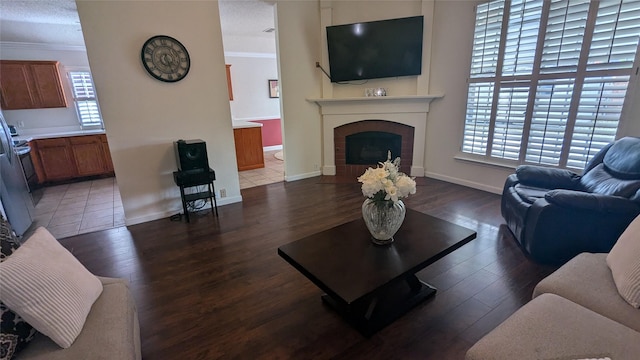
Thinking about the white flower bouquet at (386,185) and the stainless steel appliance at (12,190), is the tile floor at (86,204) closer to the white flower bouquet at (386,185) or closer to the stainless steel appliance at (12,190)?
the stainless steel appliance at (12,190)

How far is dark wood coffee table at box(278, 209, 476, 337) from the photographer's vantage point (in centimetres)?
156

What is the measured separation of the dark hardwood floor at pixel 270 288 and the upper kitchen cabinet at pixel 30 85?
12.5ft

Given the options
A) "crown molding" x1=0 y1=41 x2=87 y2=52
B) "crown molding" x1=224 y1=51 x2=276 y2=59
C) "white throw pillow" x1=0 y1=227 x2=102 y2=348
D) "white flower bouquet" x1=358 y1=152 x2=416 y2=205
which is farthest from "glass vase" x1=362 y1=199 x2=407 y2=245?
"crown molding" x1=224 y1=51 x2=276 y2=59

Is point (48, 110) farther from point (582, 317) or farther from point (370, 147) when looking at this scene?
point (582, 317)

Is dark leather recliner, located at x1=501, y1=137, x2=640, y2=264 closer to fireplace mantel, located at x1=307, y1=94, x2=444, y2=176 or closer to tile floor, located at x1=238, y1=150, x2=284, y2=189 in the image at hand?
fireplace mantel, located at x1=307, y1=94, x2=444, y2=176

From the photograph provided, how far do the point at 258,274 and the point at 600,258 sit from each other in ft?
7.36

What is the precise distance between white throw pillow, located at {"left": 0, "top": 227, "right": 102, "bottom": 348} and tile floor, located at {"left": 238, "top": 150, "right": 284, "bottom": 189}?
356 cm

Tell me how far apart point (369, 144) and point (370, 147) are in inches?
2.2

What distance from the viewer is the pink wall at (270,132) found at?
7918 millimetres

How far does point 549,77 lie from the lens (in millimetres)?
3434

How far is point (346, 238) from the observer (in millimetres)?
2037

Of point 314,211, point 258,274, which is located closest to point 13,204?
point 258,274

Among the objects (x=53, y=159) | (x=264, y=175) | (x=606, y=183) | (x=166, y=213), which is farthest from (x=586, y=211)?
(x=53, y=159)

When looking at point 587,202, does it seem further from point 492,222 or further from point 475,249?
point 492,222
